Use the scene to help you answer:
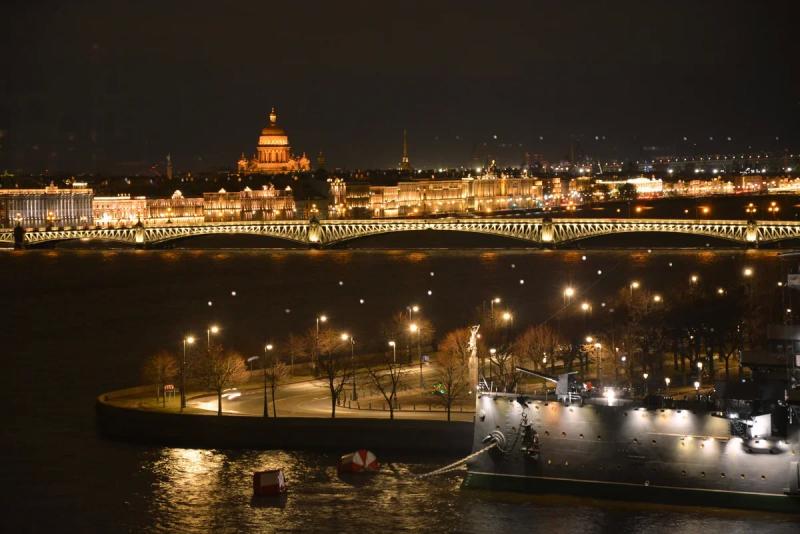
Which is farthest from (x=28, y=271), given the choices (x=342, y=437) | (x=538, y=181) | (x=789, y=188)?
(x=789, y=188)

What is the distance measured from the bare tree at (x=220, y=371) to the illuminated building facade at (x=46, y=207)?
44.6 metres

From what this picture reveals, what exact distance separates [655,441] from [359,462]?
2604mm

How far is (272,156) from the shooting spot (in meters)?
87.9

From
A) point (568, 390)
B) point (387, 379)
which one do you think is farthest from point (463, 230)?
point (568, 390)

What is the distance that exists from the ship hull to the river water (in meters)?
0.12

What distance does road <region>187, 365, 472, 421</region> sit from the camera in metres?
12.7

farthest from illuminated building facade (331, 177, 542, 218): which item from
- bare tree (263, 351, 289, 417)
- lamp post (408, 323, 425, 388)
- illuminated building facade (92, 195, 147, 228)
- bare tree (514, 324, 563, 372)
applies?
bare tree (263, 351, 289, 417)

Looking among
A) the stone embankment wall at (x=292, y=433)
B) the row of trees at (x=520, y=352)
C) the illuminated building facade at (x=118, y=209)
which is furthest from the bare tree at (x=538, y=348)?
the illuminated building facade at (x=118, y=209)

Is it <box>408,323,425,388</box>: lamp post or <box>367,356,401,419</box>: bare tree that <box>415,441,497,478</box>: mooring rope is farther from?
<box>408,323,425,388</box>: lamp post

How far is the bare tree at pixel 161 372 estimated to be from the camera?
1441 centimetres

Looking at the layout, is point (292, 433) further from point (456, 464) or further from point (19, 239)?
point (19, 239)

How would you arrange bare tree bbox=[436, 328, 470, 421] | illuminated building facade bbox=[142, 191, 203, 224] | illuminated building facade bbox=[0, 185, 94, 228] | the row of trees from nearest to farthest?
bare tree bbox=[436, 328, 470, 421]
the row of trees
illuminated building facade bbox=[0, 185, 94, 228]
illuminated building facade bbox=[142, 191, 203, 224]

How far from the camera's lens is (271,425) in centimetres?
1252

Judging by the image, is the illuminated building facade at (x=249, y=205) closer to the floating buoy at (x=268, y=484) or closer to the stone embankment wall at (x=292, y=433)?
the stone embankment wall at (x=292, y=433)
